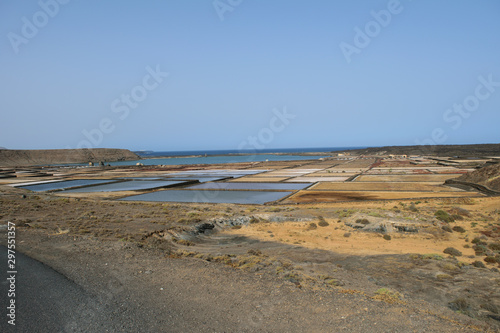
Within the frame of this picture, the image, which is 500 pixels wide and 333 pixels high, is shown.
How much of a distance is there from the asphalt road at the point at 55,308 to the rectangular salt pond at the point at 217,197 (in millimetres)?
24998

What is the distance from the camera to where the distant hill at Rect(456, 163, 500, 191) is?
34.3 metres

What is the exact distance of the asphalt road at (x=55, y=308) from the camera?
6855 mm

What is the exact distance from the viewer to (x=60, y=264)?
1080 cm

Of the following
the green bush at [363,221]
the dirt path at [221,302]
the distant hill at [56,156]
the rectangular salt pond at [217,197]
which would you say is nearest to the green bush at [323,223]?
the green bush at [363,221]

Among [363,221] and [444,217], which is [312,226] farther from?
[444,217]

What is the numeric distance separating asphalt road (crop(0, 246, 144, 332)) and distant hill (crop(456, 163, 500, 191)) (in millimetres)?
39938

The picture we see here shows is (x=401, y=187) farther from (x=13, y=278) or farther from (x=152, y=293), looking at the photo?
(x=13, y=278)

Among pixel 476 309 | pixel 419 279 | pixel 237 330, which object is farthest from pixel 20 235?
pixel 476 309

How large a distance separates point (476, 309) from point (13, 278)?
14.2 m

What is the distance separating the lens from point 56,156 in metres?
146

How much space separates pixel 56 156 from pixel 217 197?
142m

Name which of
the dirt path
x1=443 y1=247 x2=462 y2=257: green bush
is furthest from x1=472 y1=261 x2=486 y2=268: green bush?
the dirt path

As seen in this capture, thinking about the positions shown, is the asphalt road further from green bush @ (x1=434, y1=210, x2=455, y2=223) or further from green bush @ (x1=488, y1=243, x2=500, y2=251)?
green bush @ (x1=434, y1=210, x2=455, y2=223)

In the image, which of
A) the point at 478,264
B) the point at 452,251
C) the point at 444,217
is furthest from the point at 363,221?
the point at 478,264
